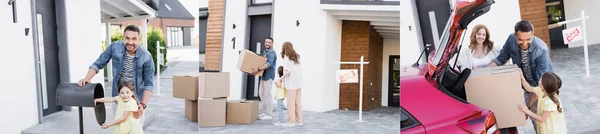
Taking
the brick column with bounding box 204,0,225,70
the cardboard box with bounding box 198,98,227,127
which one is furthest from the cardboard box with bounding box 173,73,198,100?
the brick column with bounding box 204,0,225,70

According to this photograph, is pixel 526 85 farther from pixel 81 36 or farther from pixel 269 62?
pixel 81 36

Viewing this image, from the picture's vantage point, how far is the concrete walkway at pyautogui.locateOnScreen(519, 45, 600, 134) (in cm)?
249

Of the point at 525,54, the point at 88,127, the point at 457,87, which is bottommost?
the point at 88,127

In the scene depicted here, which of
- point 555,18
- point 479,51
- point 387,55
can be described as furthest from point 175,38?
point 555,18

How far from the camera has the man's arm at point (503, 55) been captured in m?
2.46

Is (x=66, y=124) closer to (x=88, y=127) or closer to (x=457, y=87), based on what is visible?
(x=88, y=127)

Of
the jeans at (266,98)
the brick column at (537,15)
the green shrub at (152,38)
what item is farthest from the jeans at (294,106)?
the brick column at (537,15)

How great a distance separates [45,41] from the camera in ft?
10.4

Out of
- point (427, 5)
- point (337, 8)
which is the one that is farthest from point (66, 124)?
point (427, 5)

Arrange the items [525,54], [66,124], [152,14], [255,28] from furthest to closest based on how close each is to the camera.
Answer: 1. [66,124]
2. [152,14]
3. [255,28]
4. [525,54]

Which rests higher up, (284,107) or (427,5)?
(427,5)

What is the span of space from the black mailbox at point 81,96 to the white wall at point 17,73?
207mm

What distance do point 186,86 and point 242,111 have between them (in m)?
0.47

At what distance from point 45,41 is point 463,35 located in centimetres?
232
